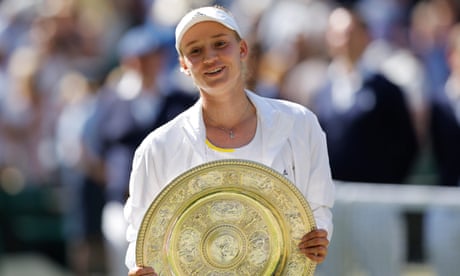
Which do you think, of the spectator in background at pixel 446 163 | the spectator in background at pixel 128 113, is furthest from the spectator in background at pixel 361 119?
the spectator in background at pixel 128 113

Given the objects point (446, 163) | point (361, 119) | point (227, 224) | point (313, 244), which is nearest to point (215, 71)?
point (227, 224)

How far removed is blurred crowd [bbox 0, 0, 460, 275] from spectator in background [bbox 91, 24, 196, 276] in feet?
0.04

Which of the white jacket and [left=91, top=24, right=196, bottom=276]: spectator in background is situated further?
[left=91, top=24, right=196, bottom=276]: spectator in background

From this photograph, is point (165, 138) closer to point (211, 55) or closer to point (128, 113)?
point (211, 55)

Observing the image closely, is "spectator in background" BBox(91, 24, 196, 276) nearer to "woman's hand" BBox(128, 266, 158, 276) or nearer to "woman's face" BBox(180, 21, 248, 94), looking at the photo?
"woman's face" BBox(180, 21, 248, 94)

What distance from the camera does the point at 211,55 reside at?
190 inches

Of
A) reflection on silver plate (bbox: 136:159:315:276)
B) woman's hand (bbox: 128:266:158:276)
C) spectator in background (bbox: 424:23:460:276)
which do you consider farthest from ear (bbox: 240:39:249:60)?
spectator in background (bbox: 424:23:460:276)

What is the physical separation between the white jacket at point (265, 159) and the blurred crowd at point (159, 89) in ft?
7.70

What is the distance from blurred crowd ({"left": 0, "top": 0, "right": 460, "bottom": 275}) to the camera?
8359 millimetres

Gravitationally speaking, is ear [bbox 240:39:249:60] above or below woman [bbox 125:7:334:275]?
above

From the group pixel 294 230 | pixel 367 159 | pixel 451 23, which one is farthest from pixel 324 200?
pixel 451 23

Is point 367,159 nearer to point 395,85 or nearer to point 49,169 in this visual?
point 395,85

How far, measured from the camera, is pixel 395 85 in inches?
331

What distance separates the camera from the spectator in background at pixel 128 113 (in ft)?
28.5
